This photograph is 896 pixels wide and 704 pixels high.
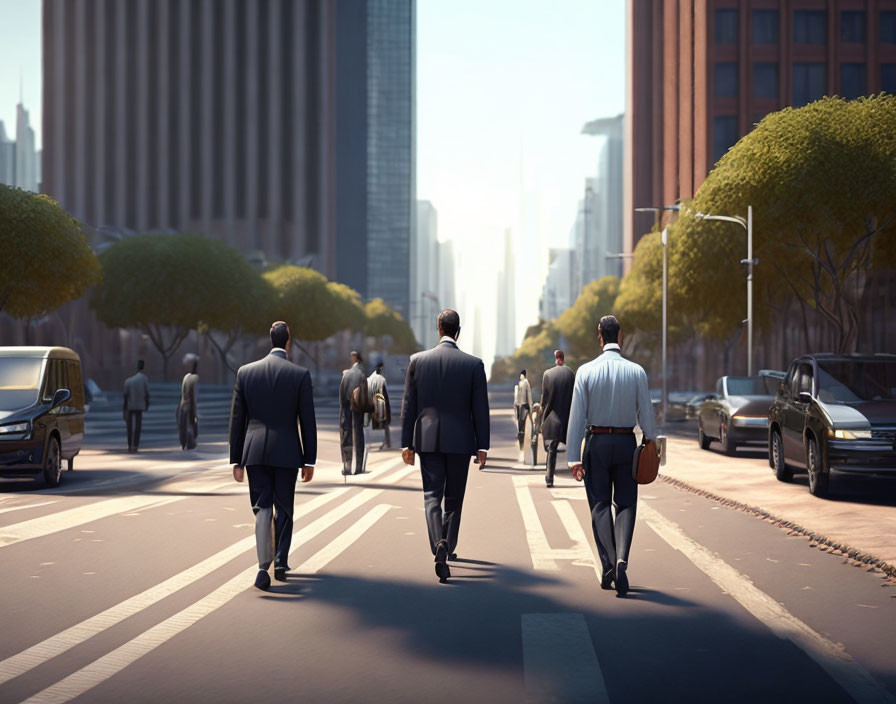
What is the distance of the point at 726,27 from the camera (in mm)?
67938

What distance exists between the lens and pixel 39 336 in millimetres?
66625

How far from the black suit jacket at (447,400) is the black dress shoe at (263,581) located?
140 cm

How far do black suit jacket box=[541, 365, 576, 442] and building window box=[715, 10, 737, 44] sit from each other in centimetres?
5708

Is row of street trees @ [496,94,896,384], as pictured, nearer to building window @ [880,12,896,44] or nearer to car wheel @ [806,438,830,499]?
car wheel @ [806,438,830,499]

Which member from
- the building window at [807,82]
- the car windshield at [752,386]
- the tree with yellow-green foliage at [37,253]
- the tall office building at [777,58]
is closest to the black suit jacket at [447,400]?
the car windshield at [752,386]

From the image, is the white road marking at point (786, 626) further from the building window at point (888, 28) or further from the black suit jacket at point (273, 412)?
the building window at point (888, 28)

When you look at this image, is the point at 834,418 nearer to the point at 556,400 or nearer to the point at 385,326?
the point at 556,400

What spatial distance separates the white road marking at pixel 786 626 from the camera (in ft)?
17.6

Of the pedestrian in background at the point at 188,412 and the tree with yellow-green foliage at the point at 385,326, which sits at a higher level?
the tree with yellow-green foliage at the point at 385,326

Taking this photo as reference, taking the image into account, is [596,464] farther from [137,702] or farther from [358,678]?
[137,702]

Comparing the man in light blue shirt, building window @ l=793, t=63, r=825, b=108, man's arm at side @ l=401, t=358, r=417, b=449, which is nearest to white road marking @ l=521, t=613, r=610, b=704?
the man in light blue shirt

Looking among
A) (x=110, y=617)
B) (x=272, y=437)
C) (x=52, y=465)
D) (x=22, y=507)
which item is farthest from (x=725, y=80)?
(x=110, y=617)

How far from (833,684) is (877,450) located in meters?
9.14

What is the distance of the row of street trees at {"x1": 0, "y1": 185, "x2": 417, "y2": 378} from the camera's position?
1363 inches
